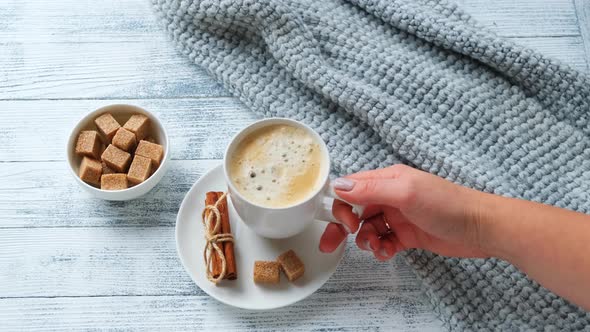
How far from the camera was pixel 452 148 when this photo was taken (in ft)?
3.18

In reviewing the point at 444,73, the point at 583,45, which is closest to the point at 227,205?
the point at 444,73

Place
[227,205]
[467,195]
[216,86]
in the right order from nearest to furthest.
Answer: [467,195], [227,205], [216,86]

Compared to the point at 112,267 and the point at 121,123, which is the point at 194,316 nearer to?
the point at 112,267

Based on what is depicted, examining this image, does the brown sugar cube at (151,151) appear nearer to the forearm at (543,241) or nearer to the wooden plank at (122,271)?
the wooden plank at (122,271)

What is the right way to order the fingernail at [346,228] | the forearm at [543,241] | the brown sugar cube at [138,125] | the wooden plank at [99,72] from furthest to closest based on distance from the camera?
1. the wooden plank at [99,72]
2. the brown sugar cube at [138,125]
3. the fingernail at [346,228]
4. the forearm at [543,241]

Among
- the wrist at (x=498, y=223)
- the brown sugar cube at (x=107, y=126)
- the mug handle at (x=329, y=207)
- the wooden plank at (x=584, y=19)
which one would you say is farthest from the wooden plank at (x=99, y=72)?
the wooden plank at (x=584, y=19)

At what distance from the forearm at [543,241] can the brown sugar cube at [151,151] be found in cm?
46

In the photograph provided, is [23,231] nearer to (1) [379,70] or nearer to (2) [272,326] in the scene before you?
(2) [272,326]

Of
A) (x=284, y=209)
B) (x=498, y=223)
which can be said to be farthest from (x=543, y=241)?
(x=284, y=209)

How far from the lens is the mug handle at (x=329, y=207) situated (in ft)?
2.74

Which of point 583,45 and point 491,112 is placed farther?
point 583,45

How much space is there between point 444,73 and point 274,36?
280mm

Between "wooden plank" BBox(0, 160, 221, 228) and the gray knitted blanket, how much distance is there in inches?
7.0

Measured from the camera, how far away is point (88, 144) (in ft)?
3.12
